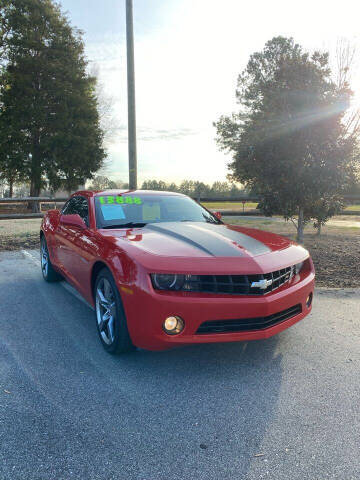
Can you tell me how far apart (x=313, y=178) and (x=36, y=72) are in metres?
22.8

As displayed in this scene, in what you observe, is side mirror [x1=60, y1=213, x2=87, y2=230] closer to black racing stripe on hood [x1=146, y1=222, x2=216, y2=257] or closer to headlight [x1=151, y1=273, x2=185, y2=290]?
black racing stripe on hood [x1=146, y1=222, x2=216, y2=257]

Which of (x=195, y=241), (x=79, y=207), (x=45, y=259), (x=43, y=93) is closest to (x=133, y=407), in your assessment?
(x=195, y=241)

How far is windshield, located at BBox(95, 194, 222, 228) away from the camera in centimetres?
386

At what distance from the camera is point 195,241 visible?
3154 millimetres

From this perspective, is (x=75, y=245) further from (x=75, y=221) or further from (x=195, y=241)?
(x=195, y=241)

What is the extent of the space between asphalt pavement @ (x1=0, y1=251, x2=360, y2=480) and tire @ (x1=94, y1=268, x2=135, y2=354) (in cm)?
14

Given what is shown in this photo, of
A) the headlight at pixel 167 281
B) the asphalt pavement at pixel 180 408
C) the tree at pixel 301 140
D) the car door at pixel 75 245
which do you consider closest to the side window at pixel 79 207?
Result: the car door at pixel 75 245

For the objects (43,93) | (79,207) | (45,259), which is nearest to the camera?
(79,207)

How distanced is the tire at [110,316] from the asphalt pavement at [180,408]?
142mm

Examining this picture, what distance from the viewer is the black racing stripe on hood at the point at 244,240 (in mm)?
3115

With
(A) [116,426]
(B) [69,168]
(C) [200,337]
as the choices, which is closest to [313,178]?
(C) [200,337]

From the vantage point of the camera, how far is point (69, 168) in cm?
2505

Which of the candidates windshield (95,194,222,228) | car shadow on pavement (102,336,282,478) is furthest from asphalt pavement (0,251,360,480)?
windshield (95,194,222,228)

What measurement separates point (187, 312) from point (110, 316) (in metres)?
0.86
